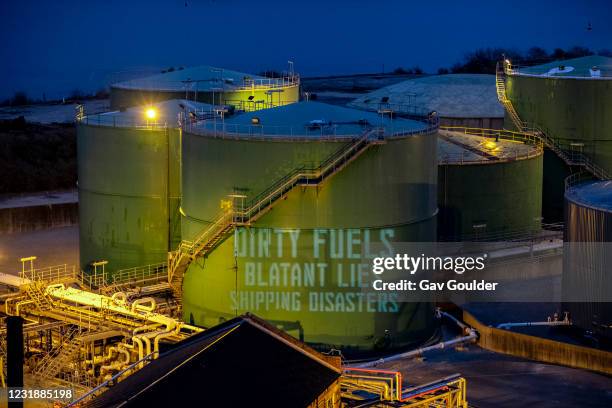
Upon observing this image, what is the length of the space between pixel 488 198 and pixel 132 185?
13048 millimetres

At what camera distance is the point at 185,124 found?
43.1 metres

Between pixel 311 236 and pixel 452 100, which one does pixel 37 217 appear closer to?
pixel 452 100

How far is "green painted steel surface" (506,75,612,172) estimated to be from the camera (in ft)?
183

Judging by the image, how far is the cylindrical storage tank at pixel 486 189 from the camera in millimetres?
49875

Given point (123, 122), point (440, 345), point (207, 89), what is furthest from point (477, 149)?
point (123, 122)

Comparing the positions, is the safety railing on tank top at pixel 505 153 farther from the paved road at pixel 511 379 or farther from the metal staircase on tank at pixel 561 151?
the paved road at pixel 511 379

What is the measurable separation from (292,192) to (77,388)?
8609 millimetres

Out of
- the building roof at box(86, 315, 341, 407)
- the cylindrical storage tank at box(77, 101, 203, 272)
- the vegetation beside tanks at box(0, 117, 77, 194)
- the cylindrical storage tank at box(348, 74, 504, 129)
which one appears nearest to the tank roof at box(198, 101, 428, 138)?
the cylindrical storage tank at box(77, 101, 203, 272)

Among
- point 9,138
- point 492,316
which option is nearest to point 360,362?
point 492,316

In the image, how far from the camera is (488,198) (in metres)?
50.9

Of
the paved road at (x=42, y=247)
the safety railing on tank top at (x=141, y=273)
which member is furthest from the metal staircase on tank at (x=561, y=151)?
the paved road at (x=42, y=247)

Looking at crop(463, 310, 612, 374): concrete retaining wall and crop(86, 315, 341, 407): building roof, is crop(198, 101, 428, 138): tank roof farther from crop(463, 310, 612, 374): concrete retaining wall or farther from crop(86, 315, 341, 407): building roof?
crop(86, 315, 341, 407): building roof

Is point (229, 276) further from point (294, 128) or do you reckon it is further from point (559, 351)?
point (559, 351)

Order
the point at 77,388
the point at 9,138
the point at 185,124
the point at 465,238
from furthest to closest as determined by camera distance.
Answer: the point at 9,138 < the point at 465,238 < the point at 185,124 < the point at 77,388
